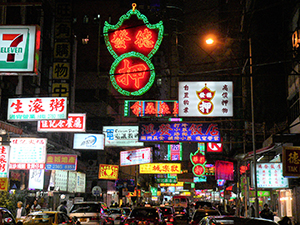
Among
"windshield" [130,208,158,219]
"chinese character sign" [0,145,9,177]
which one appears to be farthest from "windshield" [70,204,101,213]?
"chinese character sign" [0,145,9,177]

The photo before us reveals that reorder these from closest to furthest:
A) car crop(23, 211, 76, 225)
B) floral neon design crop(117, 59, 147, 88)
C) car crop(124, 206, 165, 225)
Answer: car crop(23, 211, 76, 225), car crop(124, 206, 165, 225), floral neon design crop(117, 59, 147, 88)

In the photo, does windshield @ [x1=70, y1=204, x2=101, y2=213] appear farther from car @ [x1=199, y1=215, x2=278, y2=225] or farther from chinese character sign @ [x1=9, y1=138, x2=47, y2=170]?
car @ [x1=199, y1=215, x2=278, y2=225]

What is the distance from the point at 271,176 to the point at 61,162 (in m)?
13.0

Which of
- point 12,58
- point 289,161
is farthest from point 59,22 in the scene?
point 289,161

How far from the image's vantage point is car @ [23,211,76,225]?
582 inches

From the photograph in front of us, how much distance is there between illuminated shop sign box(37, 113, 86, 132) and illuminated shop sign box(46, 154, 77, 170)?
3.84 m

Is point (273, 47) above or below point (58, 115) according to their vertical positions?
above

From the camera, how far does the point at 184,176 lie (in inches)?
2283

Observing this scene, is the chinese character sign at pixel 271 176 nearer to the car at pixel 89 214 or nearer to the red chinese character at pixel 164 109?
the red chinese character at pixel 164 109

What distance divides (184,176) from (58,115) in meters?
43.0

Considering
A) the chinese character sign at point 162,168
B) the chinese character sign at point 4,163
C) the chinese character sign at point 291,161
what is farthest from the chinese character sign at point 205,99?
the chinese character sign at point 162,168

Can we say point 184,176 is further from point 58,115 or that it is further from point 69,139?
point 58,115

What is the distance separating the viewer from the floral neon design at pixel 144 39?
2115cm

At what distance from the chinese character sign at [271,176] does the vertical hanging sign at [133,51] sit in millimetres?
7923
